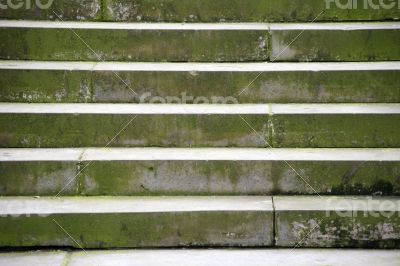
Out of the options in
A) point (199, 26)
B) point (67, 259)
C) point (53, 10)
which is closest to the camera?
point (67, 259)

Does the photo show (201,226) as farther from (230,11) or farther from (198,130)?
(230,11)

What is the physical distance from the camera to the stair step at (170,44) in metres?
4.72

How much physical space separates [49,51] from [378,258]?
3030 mm

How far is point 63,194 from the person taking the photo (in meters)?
3.81

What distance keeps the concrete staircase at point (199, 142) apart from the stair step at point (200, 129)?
0.01 metres

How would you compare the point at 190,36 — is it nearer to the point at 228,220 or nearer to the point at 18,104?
the point at 18,104

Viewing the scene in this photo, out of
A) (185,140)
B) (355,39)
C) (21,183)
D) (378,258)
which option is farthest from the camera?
(355,39)

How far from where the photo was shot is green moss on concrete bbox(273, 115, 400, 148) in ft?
13.3

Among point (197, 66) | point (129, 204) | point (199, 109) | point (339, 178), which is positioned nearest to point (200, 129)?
point (199, 109)

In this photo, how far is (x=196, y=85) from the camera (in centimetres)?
442

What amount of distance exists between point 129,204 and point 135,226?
19cm

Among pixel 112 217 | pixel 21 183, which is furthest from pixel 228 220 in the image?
pixel 21 183

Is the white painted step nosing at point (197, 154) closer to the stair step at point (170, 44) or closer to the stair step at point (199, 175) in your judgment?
the stair step at point (199, 175)

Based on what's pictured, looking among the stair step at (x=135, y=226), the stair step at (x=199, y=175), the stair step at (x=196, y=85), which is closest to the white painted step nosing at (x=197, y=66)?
the stair step at (x=196, y=85)
